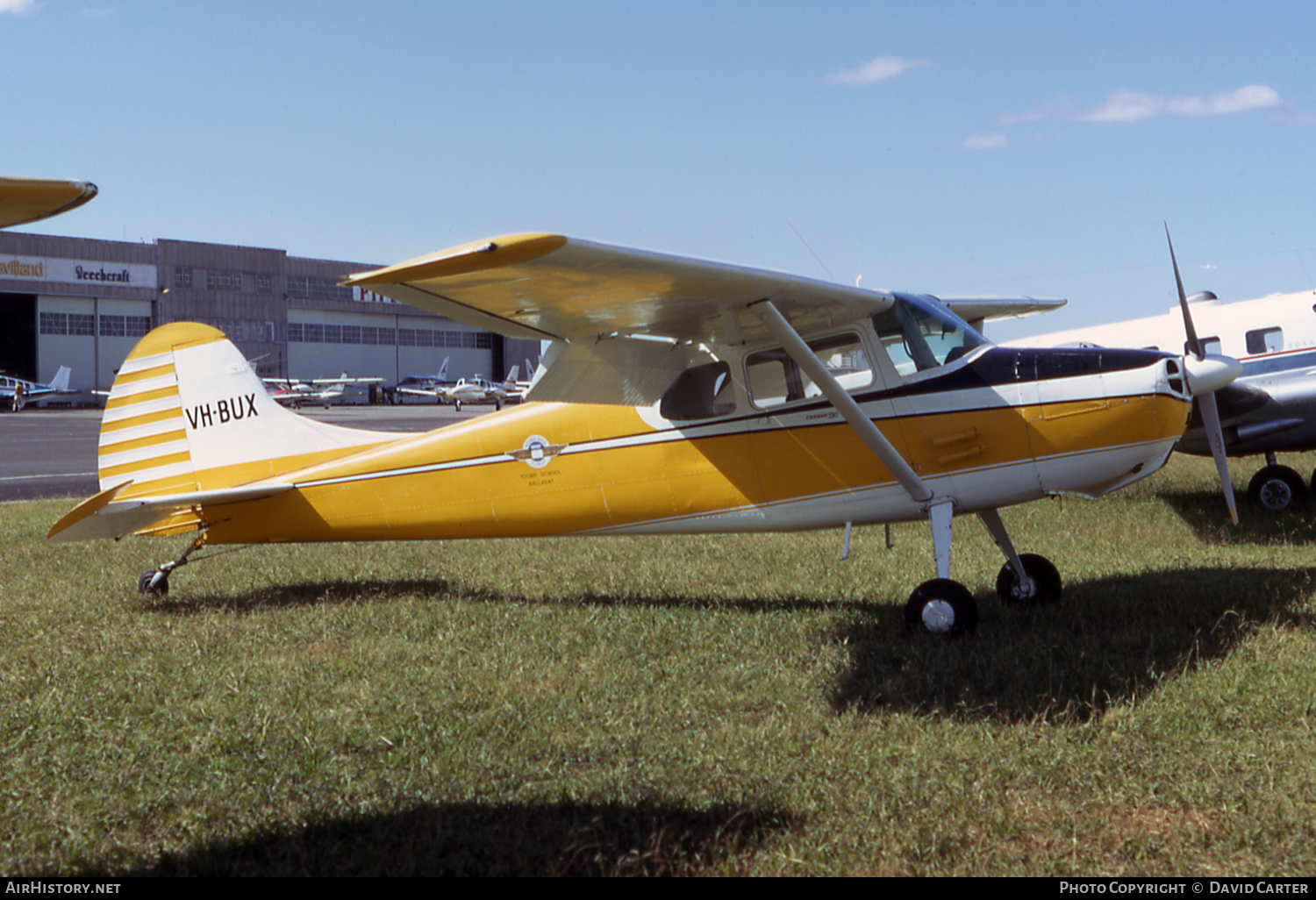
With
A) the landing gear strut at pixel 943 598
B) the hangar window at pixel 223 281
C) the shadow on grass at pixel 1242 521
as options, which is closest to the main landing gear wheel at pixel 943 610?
the landing gear strut at pixel 943 598

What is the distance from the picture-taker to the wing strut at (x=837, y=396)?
240 inches

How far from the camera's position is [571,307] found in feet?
19.4

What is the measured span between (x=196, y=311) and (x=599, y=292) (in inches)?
3142

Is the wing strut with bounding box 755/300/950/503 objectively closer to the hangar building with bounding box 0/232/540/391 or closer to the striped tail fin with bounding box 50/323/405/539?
the striped tail fin with bounding box 50/323/405/539

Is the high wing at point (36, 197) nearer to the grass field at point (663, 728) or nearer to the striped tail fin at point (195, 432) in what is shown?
the grass field at point (663, 728)

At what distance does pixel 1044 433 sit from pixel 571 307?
311cm

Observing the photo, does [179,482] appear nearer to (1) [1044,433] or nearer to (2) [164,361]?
(2) [164,361]

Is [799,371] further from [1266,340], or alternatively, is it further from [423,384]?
[423,384]

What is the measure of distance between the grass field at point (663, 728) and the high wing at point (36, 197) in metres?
2.29

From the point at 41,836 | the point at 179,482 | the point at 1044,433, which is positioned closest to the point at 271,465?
the point at 179,482

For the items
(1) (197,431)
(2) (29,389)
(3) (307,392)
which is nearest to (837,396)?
(1) (197,431)

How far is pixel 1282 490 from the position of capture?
12484 millimetres

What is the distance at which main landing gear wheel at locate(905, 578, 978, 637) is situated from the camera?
20.7 ft

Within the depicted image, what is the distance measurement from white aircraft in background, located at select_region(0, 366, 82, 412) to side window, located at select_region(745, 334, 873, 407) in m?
65.3
